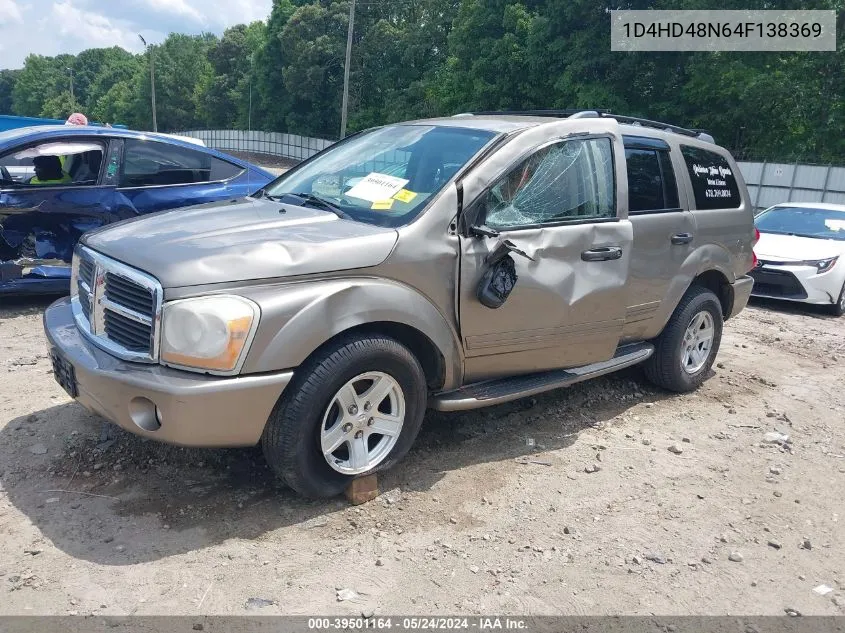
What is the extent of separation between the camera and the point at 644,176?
15.8 feet

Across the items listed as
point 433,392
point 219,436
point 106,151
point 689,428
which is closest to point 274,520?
point 219,436

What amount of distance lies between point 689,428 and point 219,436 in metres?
3.18

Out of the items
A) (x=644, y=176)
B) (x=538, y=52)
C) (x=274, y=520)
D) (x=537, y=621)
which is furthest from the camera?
(x=538, y=52)

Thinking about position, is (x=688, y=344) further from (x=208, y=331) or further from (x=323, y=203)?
(x=208, y=331)

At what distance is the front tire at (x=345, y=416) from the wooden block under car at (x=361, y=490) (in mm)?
41

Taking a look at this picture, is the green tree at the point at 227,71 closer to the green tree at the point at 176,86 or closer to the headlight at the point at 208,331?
the green tree at the point at 176,86

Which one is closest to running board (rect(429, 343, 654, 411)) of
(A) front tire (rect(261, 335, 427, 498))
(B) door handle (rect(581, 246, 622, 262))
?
(A) front tire (rect(261, 335, 427, 498))

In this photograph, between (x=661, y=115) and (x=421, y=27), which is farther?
(x=421, y=27)

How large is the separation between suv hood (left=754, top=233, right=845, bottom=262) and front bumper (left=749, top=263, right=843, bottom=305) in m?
0.17

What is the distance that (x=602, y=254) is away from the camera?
427 centimetres

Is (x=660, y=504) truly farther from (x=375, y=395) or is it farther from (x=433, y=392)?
(x=375, y=395)

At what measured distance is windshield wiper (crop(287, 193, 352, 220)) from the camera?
375cm

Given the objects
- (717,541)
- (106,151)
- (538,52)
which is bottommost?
(717,541)

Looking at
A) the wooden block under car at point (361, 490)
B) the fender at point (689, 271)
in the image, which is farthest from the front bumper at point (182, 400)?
the fender at point (689, 271)
